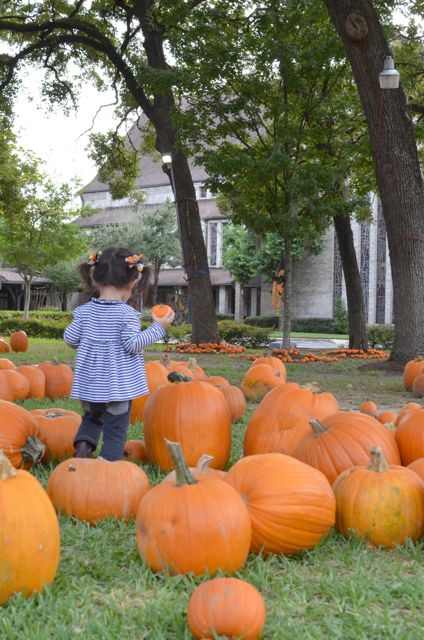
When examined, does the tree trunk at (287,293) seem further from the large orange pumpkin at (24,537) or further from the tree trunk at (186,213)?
the large orange pumpkin at (24,537)

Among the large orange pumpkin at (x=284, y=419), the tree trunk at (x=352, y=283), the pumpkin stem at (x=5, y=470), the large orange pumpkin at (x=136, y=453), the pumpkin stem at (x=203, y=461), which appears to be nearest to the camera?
the pumpkin stem at (x=5, y=470)

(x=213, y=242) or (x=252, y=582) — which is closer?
(x=252, y=582)

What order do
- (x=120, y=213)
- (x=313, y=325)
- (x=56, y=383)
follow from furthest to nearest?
(x=120, y=213) < (x=313, y=325) < (x=56, y=383)

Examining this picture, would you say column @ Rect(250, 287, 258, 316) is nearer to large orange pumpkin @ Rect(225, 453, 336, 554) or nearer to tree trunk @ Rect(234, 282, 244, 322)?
tree trunk @ Rect(234, 282, 244, 322)

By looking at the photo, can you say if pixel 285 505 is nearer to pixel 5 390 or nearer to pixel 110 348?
pixel 110 348

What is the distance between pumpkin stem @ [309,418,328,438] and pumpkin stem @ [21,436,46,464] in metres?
1.57

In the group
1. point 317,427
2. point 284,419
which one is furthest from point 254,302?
point 317,427

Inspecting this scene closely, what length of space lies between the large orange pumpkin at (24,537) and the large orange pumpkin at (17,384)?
4.65 meters

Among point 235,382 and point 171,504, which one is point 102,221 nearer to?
point 235,382

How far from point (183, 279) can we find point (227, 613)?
47433mm

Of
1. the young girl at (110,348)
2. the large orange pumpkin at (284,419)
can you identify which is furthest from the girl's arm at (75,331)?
the large orange pumpkin at (284,419)

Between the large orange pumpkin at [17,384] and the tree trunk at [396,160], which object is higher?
the tree trunk at [396,160]

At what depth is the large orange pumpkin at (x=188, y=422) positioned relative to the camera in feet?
13.7

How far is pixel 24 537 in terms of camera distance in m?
2.47
